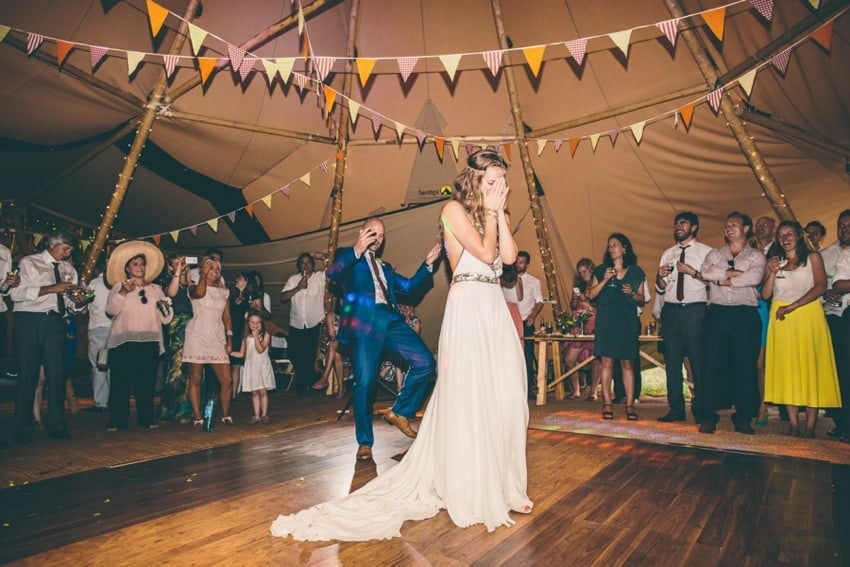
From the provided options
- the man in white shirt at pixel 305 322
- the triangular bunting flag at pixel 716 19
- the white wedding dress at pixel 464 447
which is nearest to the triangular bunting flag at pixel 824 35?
the triangular bunting flag at pixel 716 19

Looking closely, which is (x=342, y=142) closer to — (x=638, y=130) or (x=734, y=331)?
(x=638, y=130)

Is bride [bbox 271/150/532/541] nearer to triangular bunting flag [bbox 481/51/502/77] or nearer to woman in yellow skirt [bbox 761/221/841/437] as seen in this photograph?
woman in yellow skirt [bbox 761/221/841/437]

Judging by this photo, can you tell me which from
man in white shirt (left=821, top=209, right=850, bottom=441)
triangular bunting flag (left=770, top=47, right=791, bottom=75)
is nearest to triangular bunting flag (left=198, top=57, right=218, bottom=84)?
triangular bunting flag (left=770, top=47, right=791, bottom=75)

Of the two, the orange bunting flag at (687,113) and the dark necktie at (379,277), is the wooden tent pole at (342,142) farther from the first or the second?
the orange bunting flag at (687,113)

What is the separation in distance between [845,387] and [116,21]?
7751mm

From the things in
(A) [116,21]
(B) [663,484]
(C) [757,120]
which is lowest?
(B) [663,484]

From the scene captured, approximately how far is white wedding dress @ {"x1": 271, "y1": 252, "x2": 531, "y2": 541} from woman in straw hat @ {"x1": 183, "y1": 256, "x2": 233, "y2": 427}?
2816 mm

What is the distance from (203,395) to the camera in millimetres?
5340

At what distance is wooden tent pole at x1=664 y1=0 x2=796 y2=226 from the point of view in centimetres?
553

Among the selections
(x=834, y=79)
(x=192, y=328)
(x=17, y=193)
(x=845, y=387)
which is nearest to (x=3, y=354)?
(x=17, y=193)

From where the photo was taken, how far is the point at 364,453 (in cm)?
370

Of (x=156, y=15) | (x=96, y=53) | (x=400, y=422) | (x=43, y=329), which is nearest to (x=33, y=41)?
(x=96, y=53)

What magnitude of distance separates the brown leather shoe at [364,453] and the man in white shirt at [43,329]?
2653mm

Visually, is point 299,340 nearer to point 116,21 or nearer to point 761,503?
point 116,21
